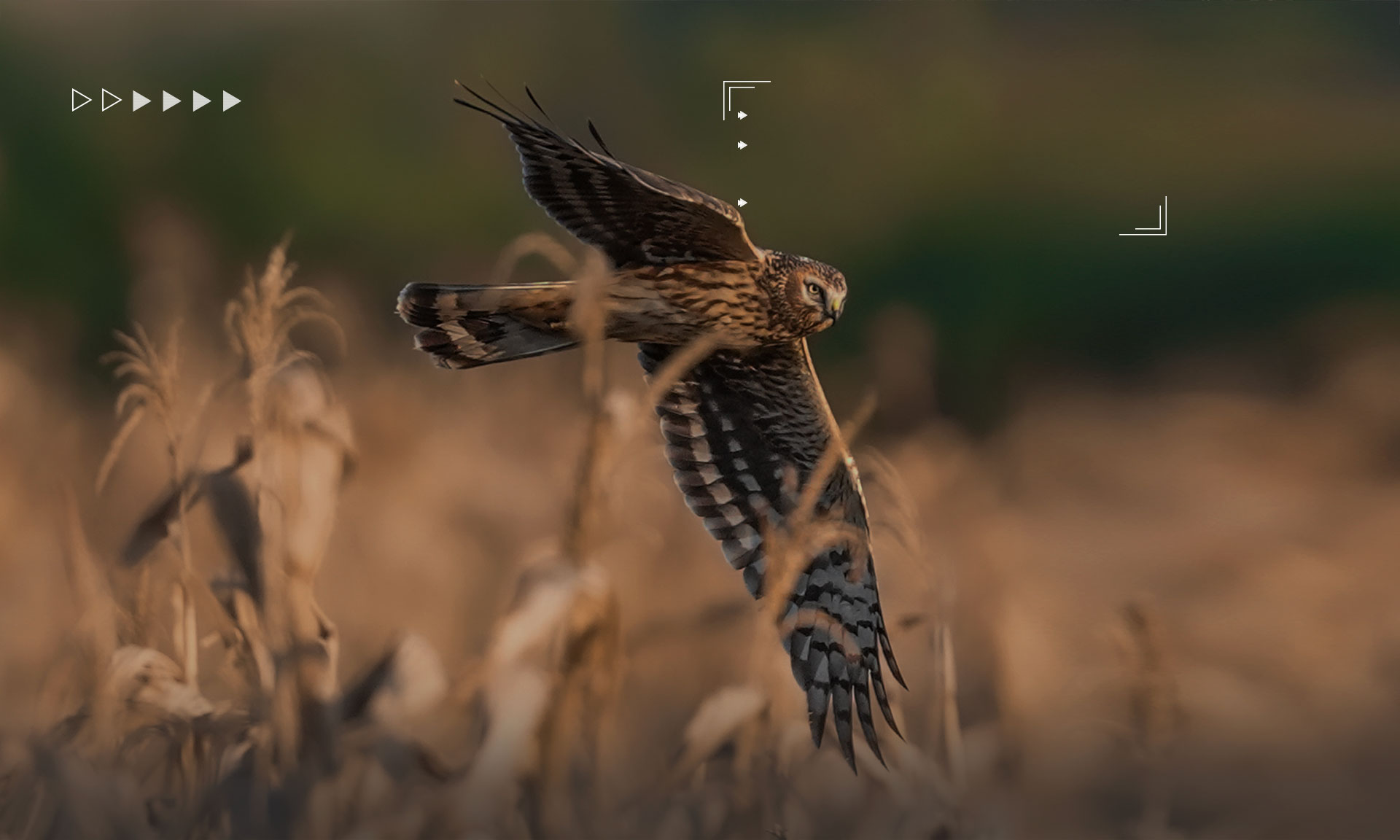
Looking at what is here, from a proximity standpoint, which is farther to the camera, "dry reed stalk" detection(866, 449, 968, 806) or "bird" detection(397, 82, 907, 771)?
"bird" detection(397, 82, 907, 771)

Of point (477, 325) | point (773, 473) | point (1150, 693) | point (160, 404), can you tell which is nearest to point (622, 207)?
point (477, 325)

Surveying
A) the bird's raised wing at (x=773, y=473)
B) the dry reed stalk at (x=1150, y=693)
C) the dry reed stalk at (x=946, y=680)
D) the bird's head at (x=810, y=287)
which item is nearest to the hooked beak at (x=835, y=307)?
the bird's head at (x=810, y=287)

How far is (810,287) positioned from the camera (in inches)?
121

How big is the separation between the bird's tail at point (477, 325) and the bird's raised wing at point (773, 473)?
1.22ft

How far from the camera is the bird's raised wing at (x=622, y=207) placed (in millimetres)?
2537

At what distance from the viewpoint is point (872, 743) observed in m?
2.69

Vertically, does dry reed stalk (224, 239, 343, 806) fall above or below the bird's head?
below

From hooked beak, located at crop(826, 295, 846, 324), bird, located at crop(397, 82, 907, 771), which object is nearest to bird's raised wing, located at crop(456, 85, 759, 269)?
bird, located at crop(397, 82, 907, 771)

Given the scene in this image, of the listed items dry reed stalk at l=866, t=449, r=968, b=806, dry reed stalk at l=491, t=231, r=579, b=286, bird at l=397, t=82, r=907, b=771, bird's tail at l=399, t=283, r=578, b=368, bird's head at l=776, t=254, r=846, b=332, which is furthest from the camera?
bird's head at l=776, t=254, r=846, b=332

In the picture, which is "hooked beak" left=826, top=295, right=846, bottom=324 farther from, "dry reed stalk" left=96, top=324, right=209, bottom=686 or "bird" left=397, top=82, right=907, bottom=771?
"dry reed stalk" left=96, top=324, right=209, bottom=686

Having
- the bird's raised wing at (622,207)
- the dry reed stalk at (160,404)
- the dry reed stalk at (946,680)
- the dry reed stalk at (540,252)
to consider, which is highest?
the bird's raised wing at (622,207)

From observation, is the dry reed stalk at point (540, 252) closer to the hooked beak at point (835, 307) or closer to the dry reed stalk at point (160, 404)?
the dry reed stalk at point (160, 404)

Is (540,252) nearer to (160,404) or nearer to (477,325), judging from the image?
(160,404)

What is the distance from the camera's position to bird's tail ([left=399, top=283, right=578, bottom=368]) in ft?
9.66
